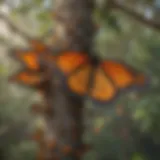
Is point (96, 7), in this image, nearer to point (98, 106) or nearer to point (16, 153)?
point (98, 106)

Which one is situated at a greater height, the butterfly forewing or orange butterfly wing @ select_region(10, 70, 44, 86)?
the butterfly forewing

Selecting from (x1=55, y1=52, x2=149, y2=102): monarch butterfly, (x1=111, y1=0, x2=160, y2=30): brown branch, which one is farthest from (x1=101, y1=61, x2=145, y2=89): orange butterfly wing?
(x1=111, y1=0, x2=160, y2=30): brown branch

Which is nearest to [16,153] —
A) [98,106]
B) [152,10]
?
[98,106]

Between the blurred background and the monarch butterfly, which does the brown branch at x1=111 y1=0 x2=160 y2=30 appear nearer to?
the blurred background

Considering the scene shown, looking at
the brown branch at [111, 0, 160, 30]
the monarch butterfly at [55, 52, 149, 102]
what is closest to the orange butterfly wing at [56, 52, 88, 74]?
the monarch butterfly at [55, 52, 149, 102]

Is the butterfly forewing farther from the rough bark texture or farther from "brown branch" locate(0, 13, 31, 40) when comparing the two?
"brown branch" locate(0, 13, 31, 40)

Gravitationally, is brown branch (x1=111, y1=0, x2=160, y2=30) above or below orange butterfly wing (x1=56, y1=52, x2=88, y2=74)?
above

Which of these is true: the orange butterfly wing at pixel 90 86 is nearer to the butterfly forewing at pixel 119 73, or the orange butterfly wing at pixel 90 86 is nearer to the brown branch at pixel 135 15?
the butterfly forewing at pixel 119 73
